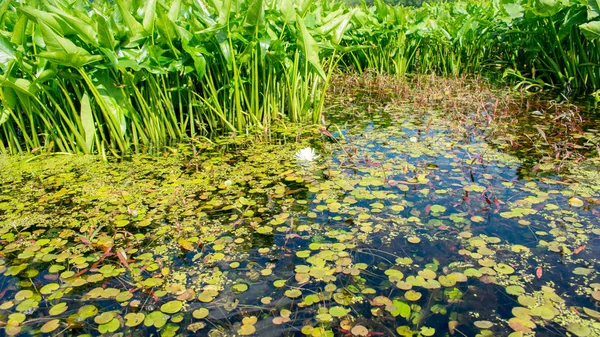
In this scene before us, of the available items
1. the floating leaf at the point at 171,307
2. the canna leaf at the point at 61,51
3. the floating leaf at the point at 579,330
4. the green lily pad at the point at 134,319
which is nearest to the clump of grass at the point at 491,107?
the floating leaf at the point at 579,330

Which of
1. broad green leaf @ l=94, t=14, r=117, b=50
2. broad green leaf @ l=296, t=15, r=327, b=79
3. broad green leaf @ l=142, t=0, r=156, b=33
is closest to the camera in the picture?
broad green leaf @ l=94, t=14, r=117, b=50

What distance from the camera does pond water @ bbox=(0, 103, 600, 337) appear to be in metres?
1.31

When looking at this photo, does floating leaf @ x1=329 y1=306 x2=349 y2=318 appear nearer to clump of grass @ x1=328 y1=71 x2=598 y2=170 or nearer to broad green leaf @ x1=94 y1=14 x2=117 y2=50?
clump of grass @ x1=328 y1=71 x2=598 y2=170

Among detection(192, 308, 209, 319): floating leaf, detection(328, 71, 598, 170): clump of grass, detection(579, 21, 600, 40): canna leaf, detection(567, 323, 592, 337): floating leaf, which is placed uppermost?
detection(579, 21, 600, 40): canna leaf

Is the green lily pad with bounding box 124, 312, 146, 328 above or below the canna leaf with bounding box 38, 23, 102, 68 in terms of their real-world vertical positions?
below

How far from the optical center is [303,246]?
5.55 ft

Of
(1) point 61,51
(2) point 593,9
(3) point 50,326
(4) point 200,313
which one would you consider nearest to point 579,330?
(4) point 200,313

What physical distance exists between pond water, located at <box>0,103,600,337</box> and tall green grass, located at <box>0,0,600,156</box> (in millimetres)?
333

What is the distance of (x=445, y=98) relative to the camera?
3.99m

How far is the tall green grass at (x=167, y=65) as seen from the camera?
2.44 meters

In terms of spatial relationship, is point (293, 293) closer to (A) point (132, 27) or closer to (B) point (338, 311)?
(B) point (338, 311)

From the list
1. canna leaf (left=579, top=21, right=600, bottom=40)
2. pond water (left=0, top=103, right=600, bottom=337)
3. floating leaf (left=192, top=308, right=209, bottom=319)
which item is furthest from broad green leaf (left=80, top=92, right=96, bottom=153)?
canna leaf (left=579, top=21, right=600, bottom=40)

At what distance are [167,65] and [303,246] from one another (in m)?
1.63

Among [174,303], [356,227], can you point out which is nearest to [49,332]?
[174,303]
